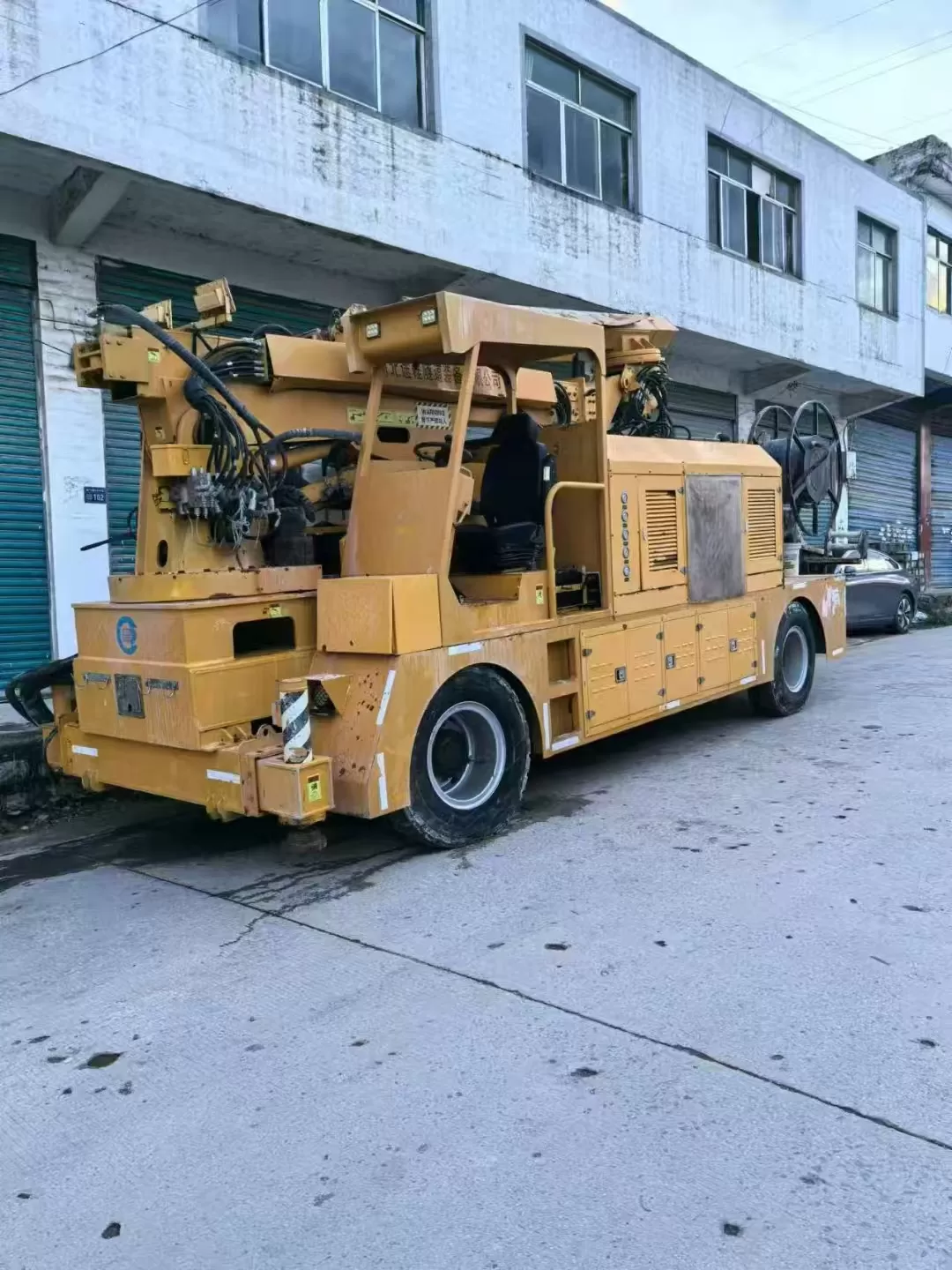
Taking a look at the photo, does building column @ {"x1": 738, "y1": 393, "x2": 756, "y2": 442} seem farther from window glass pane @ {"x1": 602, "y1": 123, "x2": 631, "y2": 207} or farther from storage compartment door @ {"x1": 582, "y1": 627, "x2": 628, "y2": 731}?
storage compartment door @ {"x1": 582, "y1": 627, "x2": 628, "y2": 731}

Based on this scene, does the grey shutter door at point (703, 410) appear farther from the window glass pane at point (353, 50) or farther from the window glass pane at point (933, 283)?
the window glass pane at point (933, 283)

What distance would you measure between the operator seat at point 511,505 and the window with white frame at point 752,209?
1131cm

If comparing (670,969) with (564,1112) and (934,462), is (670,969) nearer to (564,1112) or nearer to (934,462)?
(564,1112)

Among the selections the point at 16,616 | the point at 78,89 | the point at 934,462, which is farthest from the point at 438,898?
the point at 934,462

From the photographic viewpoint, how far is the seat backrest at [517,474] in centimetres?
617

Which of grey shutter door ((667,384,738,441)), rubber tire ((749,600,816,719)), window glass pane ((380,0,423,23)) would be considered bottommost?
rubber tire ((749,600,816,719))

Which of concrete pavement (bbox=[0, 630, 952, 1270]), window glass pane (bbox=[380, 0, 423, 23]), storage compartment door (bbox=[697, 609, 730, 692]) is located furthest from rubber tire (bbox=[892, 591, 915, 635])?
concrete pavement (bbox=[0, 630, 952, 1270])

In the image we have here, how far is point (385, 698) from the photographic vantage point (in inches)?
196

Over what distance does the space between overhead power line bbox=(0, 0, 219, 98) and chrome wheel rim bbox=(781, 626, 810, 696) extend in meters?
7.65

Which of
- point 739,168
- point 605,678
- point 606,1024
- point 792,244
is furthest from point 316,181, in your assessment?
point 792,244

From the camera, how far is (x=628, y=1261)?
7.63 ft

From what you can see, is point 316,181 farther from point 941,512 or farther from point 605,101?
point 941,512

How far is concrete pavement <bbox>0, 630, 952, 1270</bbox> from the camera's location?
2479mm

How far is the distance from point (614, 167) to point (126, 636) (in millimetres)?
11680
